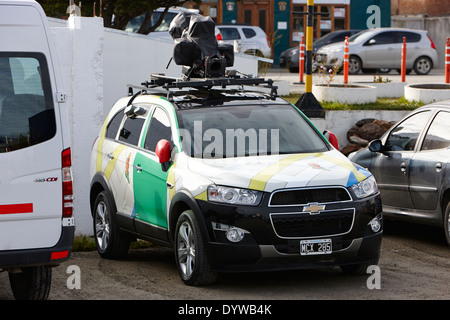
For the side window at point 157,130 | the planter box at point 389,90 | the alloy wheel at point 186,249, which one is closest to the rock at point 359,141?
the planter box at point 389,90

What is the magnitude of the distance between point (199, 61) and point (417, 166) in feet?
8.94

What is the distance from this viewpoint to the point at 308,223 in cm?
818

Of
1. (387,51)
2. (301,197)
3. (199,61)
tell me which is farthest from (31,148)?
(387,51)

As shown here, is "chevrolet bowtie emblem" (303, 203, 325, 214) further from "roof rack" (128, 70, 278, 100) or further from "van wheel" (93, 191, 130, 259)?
"van wheel" (93, 191, 130, 259)

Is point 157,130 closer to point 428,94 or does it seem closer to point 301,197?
point 301,197

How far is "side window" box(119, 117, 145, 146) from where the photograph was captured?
10020 millimetres

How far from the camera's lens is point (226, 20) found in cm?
4000

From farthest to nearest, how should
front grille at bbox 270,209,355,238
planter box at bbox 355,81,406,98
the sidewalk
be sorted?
the sidewalk
planter box at bbox 355,81,406,98
front grille at bbox 270,209,355,238

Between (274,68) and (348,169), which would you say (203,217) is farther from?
(274,68)

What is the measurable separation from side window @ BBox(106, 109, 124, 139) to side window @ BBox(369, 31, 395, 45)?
21.6m

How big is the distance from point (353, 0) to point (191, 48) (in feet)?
102

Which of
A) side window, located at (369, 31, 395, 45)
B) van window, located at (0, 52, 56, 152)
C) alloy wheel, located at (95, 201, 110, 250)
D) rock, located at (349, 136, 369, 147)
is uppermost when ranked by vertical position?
side window, located at (369, 31, 395, 45)

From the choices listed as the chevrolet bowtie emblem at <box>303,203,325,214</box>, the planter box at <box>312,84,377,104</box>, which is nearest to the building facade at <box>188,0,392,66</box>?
the planter box at <box>312,84,377,104</box>
